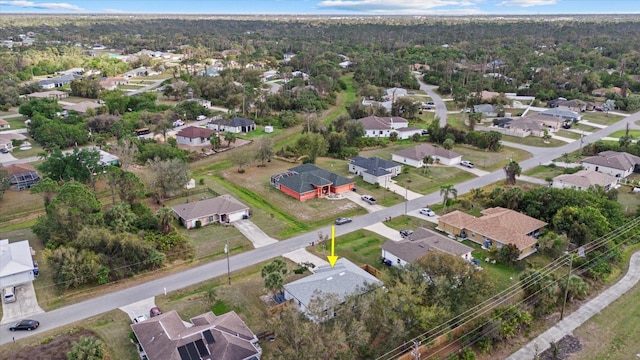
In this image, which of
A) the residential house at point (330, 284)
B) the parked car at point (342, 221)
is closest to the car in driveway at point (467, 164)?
the parked car at point (342, 221)

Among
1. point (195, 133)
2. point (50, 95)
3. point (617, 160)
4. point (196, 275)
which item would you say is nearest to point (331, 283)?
point (196, 275)

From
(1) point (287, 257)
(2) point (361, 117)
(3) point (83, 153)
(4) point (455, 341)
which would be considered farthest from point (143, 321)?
(2) point (361, 117)

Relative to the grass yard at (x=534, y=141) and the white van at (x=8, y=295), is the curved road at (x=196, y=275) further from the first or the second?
the grass yard at (x=534, y=141)

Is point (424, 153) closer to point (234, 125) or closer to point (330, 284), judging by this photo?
point (234, 125)

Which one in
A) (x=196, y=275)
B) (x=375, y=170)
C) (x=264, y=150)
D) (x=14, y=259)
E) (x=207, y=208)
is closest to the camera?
(x=14, y=259)

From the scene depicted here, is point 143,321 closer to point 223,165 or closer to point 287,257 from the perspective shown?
point 287,257

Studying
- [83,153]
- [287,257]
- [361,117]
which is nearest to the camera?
[287,257]
